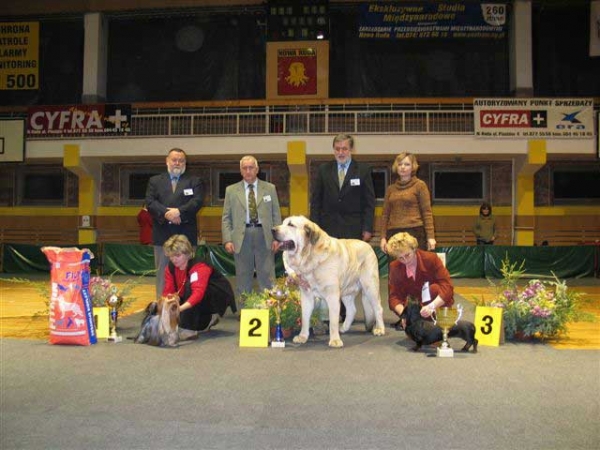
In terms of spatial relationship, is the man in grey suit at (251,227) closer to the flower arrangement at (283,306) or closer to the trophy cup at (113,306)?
the flower arrangement at (283,306)

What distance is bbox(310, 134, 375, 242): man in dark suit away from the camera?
181 inches

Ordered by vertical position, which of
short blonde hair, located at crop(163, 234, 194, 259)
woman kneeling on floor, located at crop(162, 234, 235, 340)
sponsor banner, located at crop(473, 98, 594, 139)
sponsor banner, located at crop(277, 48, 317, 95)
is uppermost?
sponsor banner, located at crop(277, 48, 317, 95)

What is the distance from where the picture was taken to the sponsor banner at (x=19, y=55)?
47.0ft

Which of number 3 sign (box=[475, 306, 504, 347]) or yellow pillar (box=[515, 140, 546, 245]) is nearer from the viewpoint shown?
number 3 sign (box=[475, 306, 504, 347])

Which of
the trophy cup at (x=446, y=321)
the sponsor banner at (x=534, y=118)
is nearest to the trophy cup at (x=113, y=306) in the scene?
the trophy cup at (x=446, y=321)

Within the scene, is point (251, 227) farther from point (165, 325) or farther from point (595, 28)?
point (595, 28)

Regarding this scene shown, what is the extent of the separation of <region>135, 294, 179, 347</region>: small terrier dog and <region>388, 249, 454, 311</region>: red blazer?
155 centimetres

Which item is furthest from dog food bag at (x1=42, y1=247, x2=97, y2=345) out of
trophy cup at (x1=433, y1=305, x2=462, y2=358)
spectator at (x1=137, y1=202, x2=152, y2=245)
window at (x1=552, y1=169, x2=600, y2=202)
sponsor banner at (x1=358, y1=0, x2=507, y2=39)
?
window at (x1=552, y1=169, x2=600, y2=202)

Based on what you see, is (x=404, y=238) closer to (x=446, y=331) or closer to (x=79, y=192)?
(x=446, y=331)

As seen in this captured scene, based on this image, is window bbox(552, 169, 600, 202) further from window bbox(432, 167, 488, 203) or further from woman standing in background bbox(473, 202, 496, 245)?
woman standing in background bbox(473, 202, 496, 245)

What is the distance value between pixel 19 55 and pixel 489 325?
1463 centimetres

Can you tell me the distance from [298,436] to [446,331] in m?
1.78

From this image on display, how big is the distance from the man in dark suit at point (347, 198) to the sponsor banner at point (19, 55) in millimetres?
12645

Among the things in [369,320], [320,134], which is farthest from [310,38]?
[369,320]
